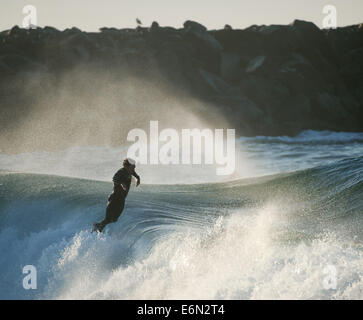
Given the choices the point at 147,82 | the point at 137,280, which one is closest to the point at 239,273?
the point at 137,280

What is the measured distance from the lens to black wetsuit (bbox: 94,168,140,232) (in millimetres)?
8484

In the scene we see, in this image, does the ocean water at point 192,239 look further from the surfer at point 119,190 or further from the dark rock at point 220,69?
the dark rock at point 220,69

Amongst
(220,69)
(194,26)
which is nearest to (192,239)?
(220,69)

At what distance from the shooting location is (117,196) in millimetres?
8656

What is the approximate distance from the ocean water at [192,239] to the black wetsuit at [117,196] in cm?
28

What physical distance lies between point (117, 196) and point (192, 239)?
195 cm

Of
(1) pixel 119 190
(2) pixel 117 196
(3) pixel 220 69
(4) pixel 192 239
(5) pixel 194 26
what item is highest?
(5) pixel 194 26

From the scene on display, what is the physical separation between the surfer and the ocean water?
297mm

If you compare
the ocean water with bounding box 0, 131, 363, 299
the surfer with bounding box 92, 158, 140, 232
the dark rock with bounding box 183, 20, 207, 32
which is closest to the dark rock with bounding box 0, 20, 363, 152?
the dark rock with bounding box 183, 20, 207, 32

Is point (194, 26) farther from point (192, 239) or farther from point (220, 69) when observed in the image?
point (192, 239)

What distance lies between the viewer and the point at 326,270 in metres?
5.98

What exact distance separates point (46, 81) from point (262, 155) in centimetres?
2474

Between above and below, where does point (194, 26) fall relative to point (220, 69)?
above
